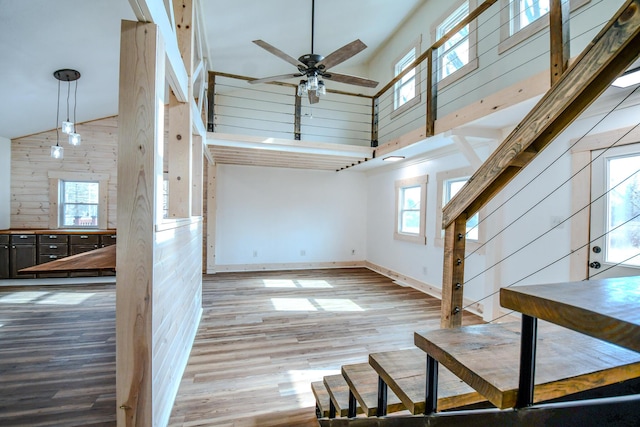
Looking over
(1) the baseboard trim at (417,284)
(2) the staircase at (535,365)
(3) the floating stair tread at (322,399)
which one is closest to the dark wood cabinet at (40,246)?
(3) the floating stair tread at (322,399)

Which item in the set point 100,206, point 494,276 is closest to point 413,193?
point 494,276

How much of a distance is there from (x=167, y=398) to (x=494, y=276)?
355 cm

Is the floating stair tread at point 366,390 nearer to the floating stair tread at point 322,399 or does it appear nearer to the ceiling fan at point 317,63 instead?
the floating stair tread at point 322,399

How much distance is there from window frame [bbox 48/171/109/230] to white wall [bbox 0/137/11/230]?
61 cm

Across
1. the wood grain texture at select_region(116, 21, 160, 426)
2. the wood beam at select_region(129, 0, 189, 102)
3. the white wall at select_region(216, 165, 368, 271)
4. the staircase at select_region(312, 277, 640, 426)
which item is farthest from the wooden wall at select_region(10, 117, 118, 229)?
the staircase at select_region(312, 277, 640, 426)

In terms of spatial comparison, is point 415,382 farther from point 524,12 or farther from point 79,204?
point 79,204

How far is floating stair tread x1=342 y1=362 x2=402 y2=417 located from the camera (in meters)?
1.04

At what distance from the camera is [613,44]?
2.49 ft

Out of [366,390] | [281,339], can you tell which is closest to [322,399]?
[366,390]

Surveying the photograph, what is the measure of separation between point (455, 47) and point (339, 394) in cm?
474

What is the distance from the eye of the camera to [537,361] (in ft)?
2.32

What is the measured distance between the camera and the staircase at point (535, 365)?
0.48m

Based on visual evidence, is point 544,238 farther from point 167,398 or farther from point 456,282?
point 167,398

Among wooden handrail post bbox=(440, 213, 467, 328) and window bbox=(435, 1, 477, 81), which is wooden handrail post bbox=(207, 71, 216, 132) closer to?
window bbox=(435, 1, 477, 81)
